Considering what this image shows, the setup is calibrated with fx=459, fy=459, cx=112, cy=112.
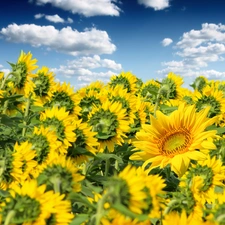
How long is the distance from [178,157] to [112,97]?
1.15 meters

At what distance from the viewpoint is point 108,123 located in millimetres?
2871

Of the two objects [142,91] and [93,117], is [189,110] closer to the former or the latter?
[93,117]

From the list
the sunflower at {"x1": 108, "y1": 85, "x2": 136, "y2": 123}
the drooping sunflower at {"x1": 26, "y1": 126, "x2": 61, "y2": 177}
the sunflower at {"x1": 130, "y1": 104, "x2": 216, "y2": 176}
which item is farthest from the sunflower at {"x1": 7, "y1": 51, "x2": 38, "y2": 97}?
the sunflower at {"x1": 130, "y1": 104, "x2": 216, "y2": 176}

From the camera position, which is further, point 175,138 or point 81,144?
point 81,144

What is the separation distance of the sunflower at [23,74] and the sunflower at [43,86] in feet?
0.12

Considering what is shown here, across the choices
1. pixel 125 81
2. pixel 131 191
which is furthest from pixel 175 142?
pixel 125 81

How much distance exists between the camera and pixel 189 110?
2.38m

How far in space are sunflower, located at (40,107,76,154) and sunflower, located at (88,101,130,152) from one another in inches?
13.5

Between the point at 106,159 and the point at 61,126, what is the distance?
1.88 ft

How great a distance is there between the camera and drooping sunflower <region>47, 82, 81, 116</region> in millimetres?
3046

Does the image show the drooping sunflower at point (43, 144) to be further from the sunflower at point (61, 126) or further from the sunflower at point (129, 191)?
the sunflower at point (129, 191)

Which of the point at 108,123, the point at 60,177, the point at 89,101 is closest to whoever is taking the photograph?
the point at 60,177

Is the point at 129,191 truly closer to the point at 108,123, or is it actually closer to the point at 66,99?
the point at 108,123

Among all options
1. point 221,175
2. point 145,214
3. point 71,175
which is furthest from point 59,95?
point 145,214
